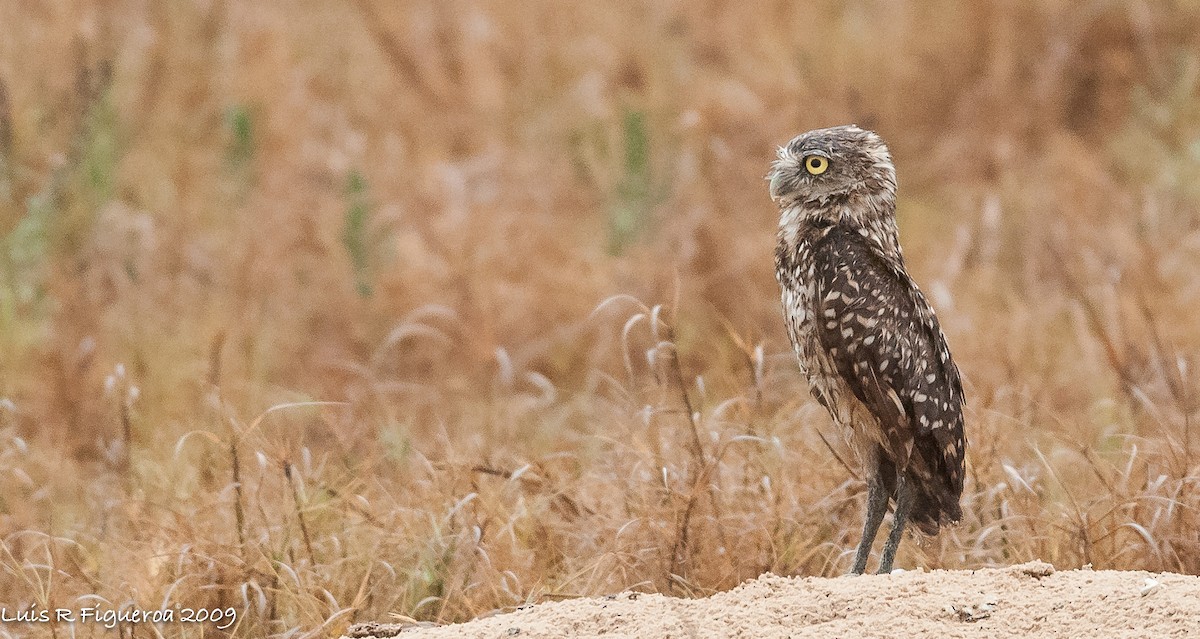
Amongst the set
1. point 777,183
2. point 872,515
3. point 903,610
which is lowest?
point 903,610

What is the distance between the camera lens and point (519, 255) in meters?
7.24

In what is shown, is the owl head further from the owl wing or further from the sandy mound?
the sandy mound

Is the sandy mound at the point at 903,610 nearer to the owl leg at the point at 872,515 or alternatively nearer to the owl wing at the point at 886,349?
the owl leg at the point at 872,515

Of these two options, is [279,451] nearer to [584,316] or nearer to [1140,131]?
[584,316]

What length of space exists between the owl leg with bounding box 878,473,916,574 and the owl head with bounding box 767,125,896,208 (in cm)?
73

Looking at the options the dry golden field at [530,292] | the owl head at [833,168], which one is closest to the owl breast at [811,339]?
the owl head at [833,168]

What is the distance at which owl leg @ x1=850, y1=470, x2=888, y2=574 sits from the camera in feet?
11.9

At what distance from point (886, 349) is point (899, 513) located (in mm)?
427

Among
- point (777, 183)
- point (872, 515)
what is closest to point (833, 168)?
point (777, 183)

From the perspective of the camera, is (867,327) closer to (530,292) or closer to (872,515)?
(872,515)

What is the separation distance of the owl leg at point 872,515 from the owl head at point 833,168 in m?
0.72

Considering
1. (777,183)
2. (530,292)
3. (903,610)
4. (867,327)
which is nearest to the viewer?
(903,610)

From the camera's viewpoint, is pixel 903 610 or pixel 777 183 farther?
pixel 777 183

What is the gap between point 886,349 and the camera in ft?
11.8
